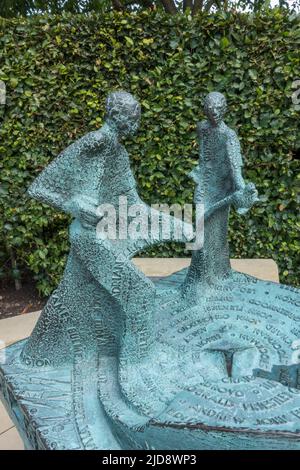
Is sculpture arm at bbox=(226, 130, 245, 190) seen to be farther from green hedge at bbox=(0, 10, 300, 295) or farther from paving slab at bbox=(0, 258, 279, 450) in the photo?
green hedge at bbox=(0, 10, 300, 295)

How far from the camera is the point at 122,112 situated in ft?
7.14

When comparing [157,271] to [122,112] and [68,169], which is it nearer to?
[68,169]

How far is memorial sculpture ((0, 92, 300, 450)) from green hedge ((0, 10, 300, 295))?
6.60ft

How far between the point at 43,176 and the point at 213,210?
1.19m

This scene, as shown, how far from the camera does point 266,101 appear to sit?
15.5 ft

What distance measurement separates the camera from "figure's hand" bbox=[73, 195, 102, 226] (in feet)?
7.14

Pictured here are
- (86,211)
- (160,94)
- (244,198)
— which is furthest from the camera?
(160,94)

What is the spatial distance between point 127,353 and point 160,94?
10.4 ft

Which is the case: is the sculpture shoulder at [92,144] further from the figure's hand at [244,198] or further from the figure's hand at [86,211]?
the figure's hand at [244,198]

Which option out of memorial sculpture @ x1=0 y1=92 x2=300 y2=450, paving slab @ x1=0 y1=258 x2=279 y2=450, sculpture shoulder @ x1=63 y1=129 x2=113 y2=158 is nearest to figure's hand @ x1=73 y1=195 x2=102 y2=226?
memorial sculpture @ x1=0 y1=92 x2=300 y2=450

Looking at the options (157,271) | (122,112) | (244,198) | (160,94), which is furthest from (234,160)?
(160,94)

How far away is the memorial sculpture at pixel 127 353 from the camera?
192cm
